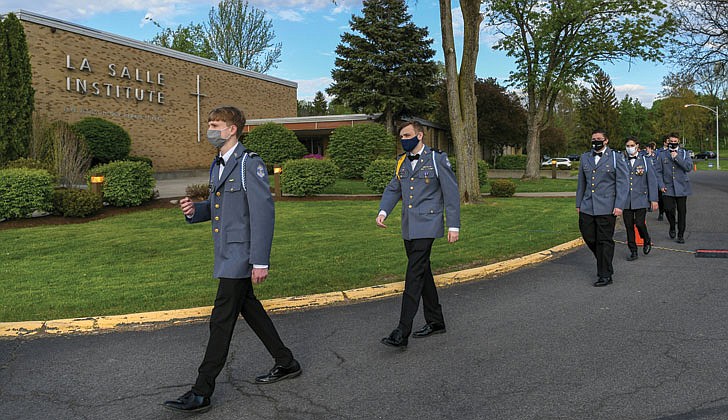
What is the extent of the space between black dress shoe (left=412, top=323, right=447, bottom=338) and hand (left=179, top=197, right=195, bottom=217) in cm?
231

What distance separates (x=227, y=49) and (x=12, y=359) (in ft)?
178

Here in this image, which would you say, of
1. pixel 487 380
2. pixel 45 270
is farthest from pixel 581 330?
pixel 45 270

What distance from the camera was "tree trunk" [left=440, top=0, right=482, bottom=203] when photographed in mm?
15492

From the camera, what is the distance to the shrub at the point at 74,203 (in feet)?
44.5

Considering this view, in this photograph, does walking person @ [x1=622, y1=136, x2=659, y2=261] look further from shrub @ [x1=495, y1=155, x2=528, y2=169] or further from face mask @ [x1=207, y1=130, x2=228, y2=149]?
shrub @ [x1=495, y1=155, x2=528, y2=169]

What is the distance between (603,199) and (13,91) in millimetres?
17035

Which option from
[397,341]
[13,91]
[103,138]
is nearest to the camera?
[397,341]

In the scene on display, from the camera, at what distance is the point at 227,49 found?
55.0 meters

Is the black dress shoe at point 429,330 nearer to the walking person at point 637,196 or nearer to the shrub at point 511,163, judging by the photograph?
the walking person at point 637,196

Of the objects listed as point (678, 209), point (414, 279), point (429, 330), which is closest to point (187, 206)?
point (414, 279)

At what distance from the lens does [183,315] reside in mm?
5695

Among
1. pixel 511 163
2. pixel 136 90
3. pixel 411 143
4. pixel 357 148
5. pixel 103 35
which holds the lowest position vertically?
pixel 411 143

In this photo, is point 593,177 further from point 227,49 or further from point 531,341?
point 227,49

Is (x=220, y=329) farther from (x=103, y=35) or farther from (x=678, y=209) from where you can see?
(x=103, y=35)
